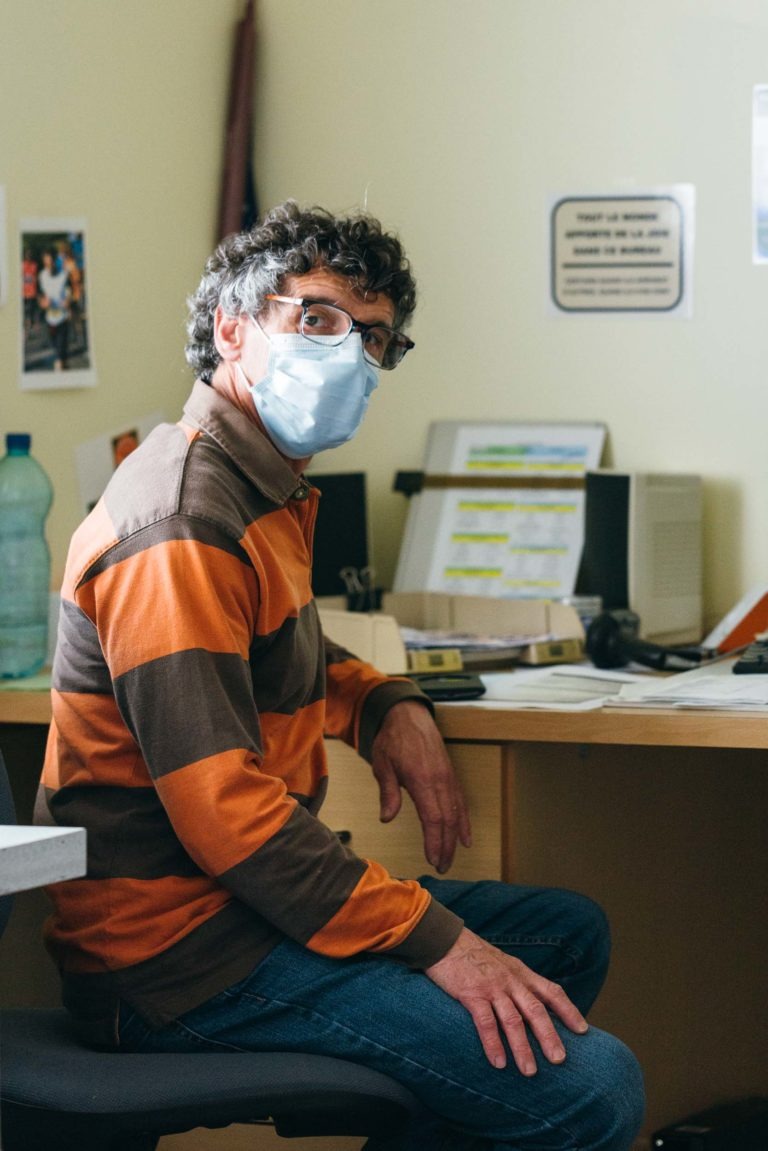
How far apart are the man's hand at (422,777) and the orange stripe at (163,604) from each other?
37 centimetres

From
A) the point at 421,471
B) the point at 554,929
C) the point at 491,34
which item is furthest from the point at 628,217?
the point at 554,929

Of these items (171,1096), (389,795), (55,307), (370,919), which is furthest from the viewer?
(55,307)

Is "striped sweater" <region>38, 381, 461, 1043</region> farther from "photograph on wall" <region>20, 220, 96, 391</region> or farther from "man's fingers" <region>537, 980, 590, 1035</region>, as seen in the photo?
"photograph on wall" <region>20, 220, 96, 391</region>

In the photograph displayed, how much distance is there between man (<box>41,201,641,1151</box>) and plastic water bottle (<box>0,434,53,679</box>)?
0.49 metres

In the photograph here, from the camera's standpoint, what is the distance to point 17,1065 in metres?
1.16

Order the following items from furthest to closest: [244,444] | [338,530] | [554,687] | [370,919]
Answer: [338,530] < [554,687] < [244,444] < [370,919]

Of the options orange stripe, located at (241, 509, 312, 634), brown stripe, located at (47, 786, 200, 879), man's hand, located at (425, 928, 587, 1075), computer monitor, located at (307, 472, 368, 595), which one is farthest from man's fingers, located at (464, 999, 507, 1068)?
computer monitor, located at (307, 472, 368, 595)

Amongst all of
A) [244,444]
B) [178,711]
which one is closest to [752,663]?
[244,444]

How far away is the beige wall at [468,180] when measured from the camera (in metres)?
2.18

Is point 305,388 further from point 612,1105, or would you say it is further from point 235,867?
point 612,1105

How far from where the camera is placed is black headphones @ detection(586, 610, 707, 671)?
6.14 feet

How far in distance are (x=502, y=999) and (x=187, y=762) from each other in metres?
0.32

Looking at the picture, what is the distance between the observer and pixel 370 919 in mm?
1205

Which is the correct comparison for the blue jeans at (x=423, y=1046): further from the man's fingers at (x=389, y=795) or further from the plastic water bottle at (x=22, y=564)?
the plastic water bottle at (x=22, y=564)
